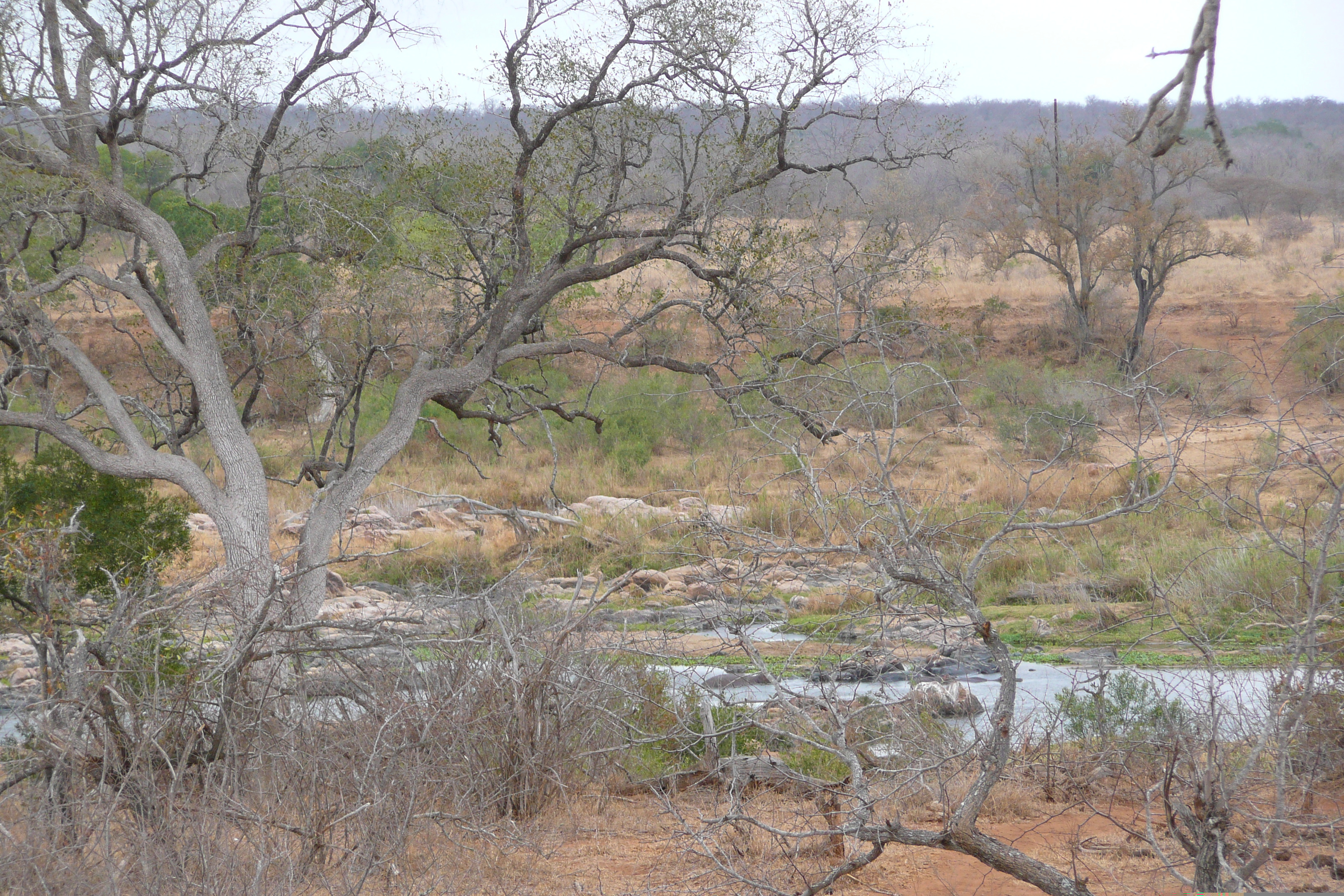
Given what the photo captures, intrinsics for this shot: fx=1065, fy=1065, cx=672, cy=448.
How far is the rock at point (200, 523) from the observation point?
18.4 m

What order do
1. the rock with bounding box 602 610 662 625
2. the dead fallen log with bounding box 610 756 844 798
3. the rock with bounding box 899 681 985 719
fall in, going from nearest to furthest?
the dead fallen log with bounding box 610 756 844 798
the rock with bounding box 899 681 985 719
the rock with bounding box 602 610 662 625

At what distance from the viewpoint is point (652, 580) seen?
15.9 meters

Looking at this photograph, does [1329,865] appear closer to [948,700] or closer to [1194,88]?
[948,700]

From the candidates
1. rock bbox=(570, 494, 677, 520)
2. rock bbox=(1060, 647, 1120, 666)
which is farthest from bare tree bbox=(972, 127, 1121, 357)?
rock bbox=(1060, 647, 1120, 666)

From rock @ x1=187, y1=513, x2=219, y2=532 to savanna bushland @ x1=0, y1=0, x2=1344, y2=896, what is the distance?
36 centimetres

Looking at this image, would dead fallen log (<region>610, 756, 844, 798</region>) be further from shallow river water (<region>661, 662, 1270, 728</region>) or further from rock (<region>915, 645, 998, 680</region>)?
rock (<region>915, 645, 998, 680</region>)

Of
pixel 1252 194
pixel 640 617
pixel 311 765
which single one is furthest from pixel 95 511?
pixel 1252 194

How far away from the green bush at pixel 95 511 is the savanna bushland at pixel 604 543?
0.07 metres

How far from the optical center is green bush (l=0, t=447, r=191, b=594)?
408 inches

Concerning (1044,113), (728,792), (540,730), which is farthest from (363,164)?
(1044,113)

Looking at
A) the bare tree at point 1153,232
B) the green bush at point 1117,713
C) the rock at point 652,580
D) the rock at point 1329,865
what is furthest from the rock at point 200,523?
the bare tree at point 1153,232

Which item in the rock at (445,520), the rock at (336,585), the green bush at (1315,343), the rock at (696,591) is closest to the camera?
the green bush at (1315,343)

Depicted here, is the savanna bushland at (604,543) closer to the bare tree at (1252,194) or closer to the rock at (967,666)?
the rock at (967,666)

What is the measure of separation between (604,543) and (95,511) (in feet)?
27.3
